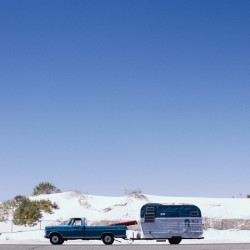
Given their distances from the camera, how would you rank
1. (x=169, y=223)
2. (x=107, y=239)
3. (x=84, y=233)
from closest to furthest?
(x=107, y=239) → (x=84, y=233) → (x=169, y=223)

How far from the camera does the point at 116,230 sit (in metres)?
38.5

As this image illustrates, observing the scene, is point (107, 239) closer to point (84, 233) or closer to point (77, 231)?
point (84, 233)

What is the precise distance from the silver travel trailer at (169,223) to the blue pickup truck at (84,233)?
1.93 m

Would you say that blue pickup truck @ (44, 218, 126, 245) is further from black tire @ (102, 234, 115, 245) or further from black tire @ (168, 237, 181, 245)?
black tire @ (168, 237, 181, 245)

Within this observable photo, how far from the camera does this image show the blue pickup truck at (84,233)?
38562 millimetres

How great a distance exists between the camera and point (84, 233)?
38750mm

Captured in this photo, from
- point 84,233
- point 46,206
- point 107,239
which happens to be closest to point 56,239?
point 84,233

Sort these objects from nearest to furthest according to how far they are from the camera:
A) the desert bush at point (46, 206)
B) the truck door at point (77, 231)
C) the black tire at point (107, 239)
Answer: the black tire at point (107, 239)
the truck door at point (77, 231)
the desert bush at point (46, 206)

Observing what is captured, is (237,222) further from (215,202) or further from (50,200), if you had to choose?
(50,200)

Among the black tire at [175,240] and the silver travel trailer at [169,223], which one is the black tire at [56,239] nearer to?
the silver travel trailer at [169,223]

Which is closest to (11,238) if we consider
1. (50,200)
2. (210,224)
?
(210,224)

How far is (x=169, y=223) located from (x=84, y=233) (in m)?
6.13

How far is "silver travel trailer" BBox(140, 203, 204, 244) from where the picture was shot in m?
39.2

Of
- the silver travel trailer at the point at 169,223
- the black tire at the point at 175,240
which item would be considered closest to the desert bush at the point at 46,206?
the black tire at the point at 175,240
